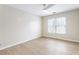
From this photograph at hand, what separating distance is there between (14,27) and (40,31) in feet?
3.58

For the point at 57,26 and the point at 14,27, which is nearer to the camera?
the point at 57,26

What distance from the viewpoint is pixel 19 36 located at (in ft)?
11.5

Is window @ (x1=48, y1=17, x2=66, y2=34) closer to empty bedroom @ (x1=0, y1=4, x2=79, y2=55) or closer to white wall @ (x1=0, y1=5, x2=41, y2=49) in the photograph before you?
empty bedroom @ (x1=0, y1=4, x2=79, y2=55)

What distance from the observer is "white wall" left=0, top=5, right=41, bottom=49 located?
2.79 metres

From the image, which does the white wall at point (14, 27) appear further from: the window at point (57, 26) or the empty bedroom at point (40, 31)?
the window at point (57, 26)

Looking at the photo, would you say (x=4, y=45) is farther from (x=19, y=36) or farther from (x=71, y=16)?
(x=71, y=16)

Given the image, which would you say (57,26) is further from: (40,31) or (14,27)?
(14,27)

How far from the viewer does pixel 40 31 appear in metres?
3.31

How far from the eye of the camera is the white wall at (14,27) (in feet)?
9.16

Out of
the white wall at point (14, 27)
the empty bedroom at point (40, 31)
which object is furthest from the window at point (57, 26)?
the white wall at point (14, 27)

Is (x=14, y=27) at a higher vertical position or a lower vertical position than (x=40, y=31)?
higher

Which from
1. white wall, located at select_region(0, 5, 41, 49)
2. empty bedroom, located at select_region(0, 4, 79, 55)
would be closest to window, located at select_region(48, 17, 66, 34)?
empty bedroom, located at select_region(0, 4, 79, 55)

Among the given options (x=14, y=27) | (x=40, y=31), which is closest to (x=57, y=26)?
(x=40, y=31)
